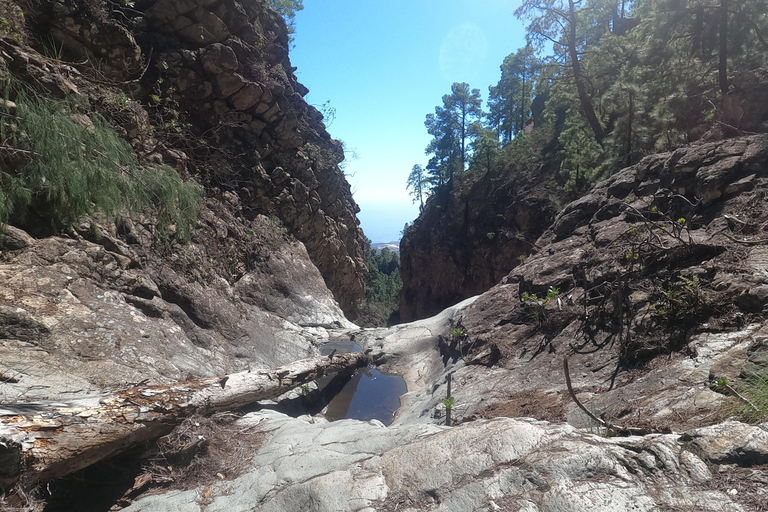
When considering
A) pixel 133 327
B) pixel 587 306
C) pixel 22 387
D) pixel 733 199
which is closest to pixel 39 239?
pixel 133 327

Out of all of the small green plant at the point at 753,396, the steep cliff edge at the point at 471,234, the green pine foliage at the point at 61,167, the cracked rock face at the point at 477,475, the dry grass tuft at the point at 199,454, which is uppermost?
the steep cliff edge at the point at 471,234

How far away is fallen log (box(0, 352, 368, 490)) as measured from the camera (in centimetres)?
297

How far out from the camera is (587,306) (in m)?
6.30

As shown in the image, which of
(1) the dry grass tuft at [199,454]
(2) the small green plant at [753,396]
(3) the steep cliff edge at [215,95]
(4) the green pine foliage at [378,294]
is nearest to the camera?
(2) the small green plant at [753,396]

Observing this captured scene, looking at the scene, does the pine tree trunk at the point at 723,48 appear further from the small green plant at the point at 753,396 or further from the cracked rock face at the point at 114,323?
the cracked rock face at the point at 114,323

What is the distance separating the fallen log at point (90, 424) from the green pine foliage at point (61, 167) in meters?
3.13

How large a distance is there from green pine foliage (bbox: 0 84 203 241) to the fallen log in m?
3.13

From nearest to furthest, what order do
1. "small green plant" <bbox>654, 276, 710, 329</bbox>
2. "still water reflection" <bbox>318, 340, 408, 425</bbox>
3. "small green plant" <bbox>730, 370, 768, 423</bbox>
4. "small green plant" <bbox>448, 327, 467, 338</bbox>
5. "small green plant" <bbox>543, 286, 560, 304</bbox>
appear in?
"small green plant" <bbox>730, 370, 768, 423</bbox> < "small green plant" <bbox>654, 276, 710, 329</bbox> < "small green plant" <bbox>543, 286, 560, 304</bbox> < "still water reflection" <bbox>318, 340, 408, 425</bbox> < "small green plant" <bbox>448, 327, 467, 338</bbox>

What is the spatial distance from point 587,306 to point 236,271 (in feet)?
29.7

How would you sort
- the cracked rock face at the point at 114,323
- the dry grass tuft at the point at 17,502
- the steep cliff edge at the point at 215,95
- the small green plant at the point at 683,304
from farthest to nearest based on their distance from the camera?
the steep cliff edge at the point at 215,95 → the cracked rock face at the point at 114,323 → the small green plant at the point at 683,304 → the dry grass tuft at the point at 17,502

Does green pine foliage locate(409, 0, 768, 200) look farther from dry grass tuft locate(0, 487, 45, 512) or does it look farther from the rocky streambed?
dry grass tuft locate(0, 487, 45, 512)

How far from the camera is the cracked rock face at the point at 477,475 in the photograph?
2.31 metres

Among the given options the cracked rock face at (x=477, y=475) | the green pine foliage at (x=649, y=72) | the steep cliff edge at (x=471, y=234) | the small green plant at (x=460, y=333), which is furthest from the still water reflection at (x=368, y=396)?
the steep cliff edge at (x=471, y=234)

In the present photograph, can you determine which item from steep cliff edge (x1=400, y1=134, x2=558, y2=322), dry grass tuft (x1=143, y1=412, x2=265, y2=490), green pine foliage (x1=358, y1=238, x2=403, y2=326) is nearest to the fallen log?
dry grass tuft (x1=143, y1=412, x2=265, y2=490)
